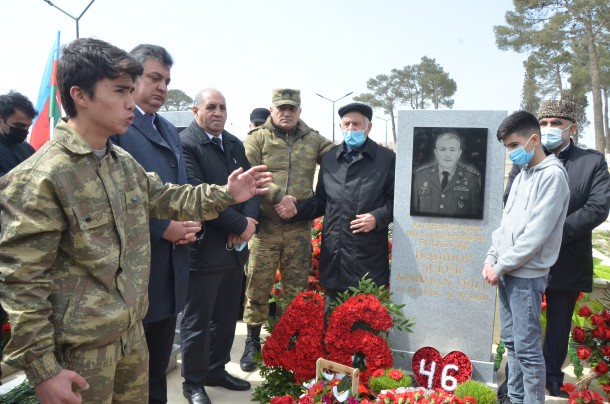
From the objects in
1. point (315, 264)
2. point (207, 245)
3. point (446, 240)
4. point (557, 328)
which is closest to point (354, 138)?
point (446, 240)

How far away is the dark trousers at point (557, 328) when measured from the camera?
3.37 m

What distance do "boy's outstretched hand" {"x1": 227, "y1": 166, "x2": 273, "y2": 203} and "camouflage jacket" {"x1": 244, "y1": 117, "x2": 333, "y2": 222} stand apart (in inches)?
69.4

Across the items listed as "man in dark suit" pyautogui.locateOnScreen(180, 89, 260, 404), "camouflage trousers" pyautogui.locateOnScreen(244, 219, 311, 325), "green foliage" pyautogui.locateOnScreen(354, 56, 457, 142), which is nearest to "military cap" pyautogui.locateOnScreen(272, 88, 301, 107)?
"man in dark suit" pyautogui.locateOnScreen(180, 89, 260, 404)

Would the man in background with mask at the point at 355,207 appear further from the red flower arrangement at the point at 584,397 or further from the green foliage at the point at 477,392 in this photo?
the red flower arrangement at the point at 584,397

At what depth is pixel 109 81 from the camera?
174cm

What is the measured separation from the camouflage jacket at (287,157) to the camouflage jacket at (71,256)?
2055 mm

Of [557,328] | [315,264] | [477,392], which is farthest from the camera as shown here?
[315,264]

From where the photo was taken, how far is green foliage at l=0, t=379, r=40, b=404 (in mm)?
2355

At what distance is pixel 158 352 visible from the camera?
2555 millimetres

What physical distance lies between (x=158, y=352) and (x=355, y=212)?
164cm

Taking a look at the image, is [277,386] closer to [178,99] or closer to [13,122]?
[13,122]

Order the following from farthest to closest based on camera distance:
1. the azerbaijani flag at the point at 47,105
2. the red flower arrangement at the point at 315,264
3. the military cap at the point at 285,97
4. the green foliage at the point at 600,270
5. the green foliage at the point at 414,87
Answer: the green foliage at the point at 414,87
the azerbaijani flag at the point at 47,105
the red flower arrangement at the point at 315,264
the green foliage at the point at 600,270
the military cap at the point at 285,97

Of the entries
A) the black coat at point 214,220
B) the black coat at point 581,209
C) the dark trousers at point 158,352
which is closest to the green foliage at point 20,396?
the dark trousers at point 158,352

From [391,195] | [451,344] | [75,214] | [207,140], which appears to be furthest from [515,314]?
[75,214]
